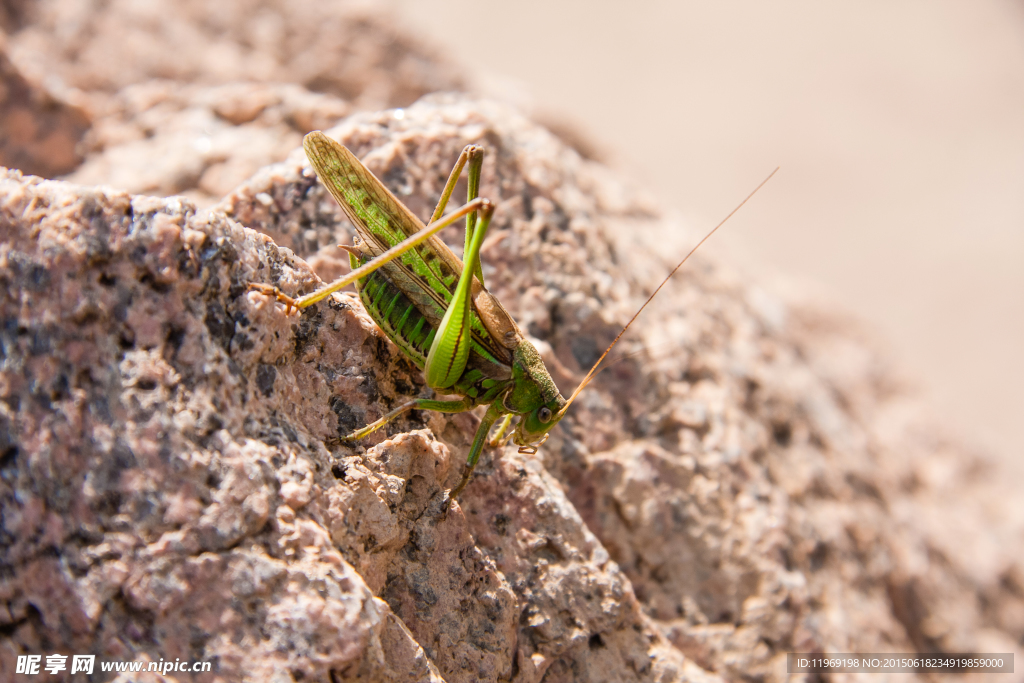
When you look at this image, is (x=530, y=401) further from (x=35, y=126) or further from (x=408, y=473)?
(x=35, y=126)

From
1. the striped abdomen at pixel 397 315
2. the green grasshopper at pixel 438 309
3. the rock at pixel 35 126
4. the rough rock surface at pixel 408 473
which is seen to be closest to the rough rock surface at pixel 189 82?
the rock at pixel 35 126

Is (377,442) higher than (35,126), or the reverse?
(377,442)

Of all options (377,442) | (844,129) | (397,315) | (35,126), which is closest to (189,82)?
(35,126)

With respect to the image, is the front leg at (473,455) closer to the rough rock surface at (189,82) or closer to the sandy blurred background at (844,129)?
the rough rock surface at (189,82)

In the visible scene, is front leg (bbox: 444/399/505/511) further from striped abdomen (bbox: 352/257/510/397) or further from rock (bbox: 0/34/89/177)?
rock (bbox: 0/34/89/177)

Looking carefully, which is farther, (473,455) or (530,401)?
(530,401)
